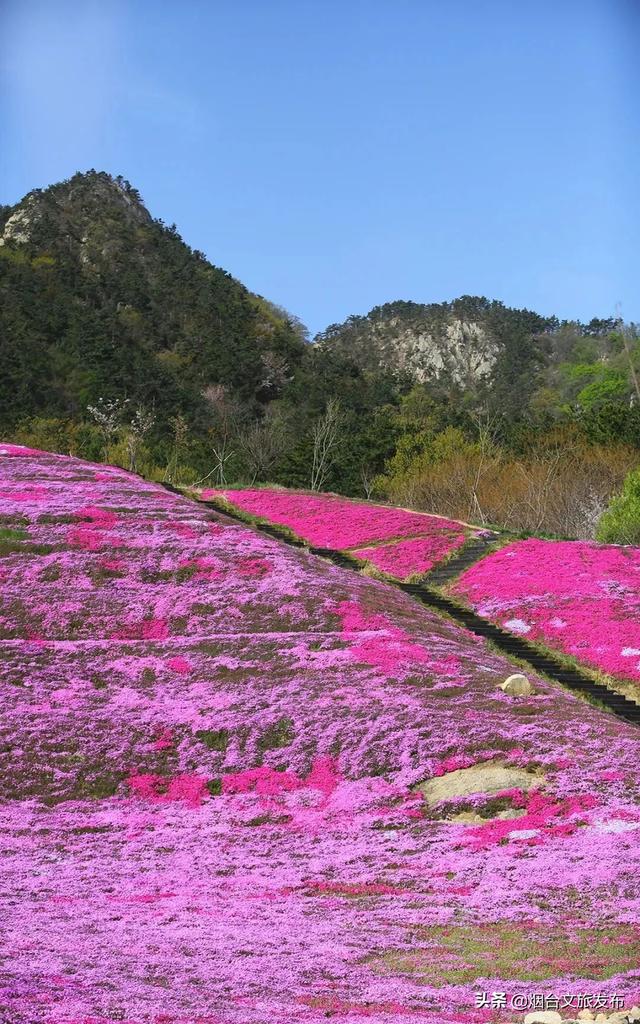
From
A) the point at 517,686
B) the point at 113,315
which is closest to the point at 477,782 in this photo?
the point at 517,686

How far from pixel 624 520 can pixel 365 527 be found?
11.5 m

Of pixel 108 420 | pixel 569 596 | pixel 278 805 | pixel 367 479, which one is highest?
pixel 108 420

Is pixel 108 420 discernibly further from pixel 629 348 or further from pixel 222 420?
pixel 629 348

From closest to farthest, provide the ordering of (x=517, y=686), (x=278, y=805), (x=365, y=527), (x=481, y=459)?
(x=278, y=805)
(x=517, y=686)
(x=365, y=527)
(x=481, y=459)

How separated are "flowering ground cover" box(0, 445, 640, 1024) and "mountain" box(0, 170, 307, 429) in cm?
6042

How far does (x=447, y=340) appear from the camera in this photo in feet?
489

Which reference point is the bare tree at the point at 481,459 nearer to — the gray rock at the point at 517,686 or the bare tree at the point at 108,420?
the bare tree at the point at 108,420

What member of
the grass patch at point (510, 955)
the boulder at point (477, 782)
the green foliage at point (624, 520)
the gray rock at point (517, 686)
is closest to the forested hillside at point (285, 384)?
the green foliage at point (624, 520)

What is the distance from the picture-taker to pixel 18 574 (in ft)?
98.1

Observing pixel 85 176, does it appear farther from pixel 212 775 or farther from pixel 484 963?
pixel 484 963

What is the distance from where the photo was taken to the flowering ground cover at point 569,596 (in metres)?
31.3

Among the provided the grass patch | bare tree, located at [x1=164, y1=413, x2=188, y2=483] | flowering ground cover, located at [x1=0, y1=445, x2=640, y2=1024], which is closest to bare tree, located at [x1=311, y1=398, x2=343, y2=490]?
bare tree, located at [x1=164, y1=413, x2=188, y2=483]

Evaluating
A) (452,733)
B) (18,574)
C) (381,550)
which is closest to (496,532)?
(381,550)

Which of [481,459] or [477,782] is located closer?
[477,782]
